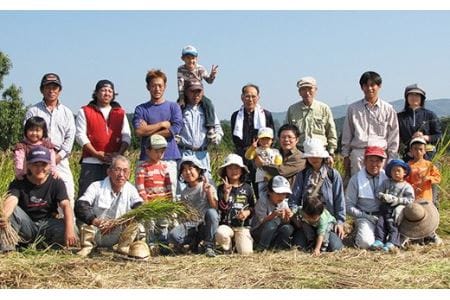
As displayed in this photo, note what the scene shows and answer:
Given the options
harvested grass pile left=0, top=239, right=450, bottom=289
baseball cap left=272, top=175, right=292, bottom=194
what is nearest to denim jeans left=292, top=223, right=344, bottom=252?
harvested grass pile left=0, top=239, right=450, bottom=289

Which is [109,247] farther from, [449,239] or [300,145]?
[449,239]

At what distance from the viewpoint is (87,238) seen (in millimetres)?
6094

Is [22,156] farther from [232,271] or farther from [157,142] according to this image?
[232,271]

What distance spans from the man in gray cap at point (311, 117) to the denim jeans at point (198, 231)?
5.23ft

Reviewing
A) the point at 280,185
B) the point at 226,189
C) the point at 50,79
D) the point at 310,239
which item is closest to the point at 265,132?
the point at 280,185

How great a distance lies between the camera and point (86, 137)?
6.91 meters

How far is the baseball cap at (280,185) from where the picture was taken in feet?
21.0

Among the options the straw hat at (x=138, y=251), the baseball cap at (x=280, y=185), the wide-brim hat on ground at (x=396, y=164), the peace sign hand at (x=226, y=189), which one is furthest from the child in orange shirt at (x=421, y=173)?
the straw hat at (x=138, y=251)

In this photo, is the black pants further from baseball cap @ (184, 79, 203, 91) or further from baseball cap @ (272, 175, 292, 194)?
baseball cap @ (184, 79, 203, 91)

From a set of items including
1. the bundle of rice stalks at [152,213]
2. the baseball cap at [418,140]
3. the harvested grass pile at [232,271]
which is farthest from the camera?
the baseball cap at [418,140]

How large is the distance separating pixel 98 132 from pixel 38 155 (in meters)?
0.92

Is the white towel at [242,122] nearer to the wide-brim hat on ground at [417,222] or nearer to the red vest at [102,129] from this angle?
the red vest at [102,129]

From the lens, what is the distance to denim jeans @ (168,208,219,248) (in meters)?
6.22

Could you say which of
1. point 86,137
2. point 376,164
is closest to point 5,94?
point 86,137
